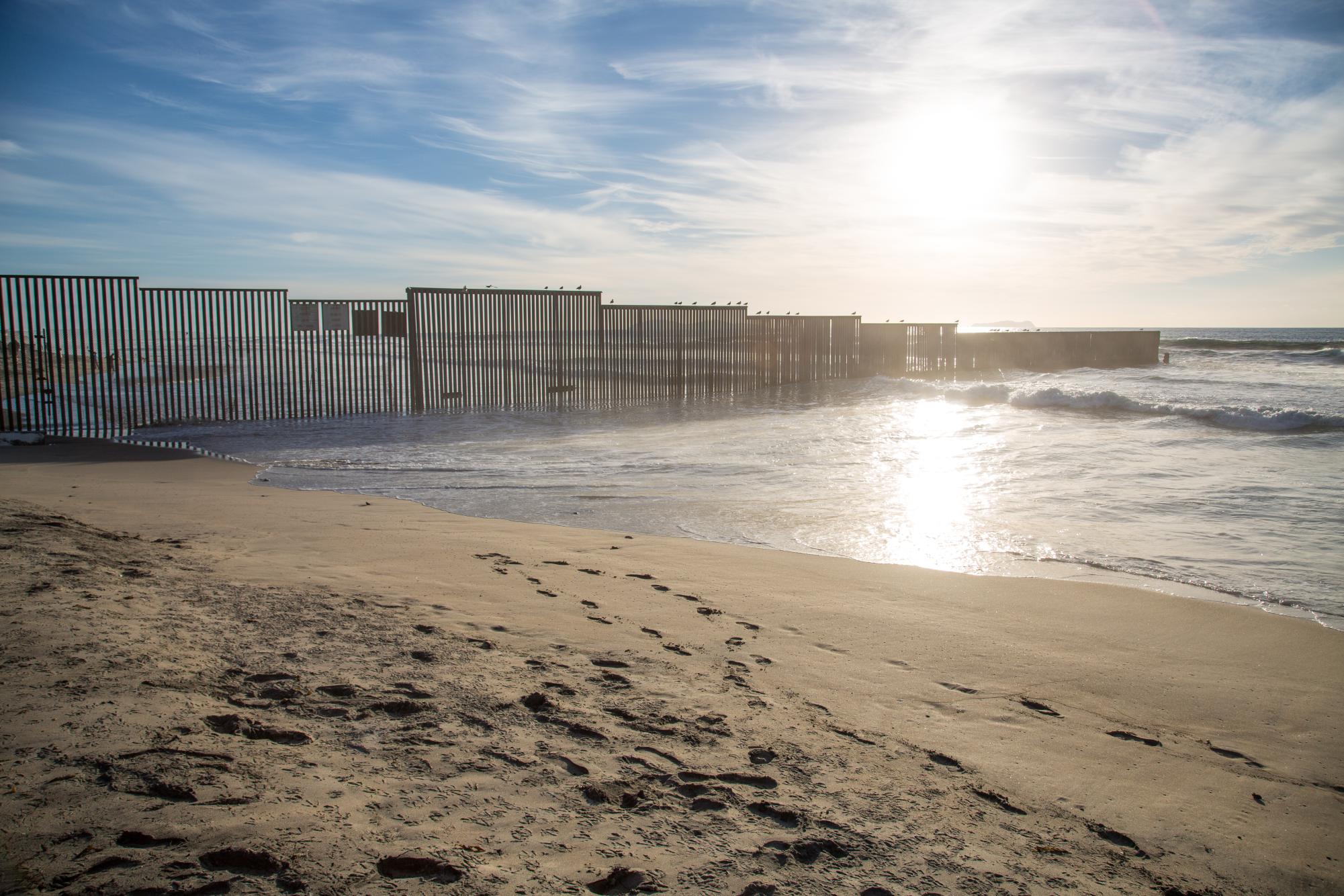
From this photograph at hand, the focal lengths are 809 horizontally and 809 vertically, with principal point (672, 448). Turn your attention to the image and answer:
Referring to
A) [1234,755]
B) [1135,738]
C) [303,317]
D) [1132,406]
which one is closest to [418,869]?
[1135,738]

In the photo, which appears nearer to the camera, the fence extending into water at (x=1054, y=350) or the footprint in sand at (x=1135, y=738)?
the footprint in sand at (x=1135, y=738)

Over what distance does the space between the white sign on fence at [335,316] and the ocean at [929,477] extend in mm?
1751

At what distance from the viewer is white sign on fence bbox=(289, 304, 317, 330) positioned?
15.0m

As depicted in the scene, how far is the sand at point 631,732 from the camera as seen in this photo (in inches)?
76.3

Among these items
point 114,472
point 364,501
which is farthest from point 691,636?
point 114,472

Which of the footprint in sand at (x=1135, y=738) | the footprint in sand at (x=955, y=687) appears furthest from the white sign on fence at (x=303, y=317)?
the footprint in sand at (x=1135, y=738)

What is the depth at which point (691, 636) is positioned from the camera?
148 inches

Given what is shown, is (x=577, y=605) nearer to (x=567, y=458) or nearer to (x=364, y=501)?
(x=364, y=501)

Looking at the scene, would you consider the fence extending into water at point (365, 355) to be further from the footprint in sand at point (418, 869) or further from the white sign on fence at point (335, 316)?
the footprint in sand at point (418, 869)

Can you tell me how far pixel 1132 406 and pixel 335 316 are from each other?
15.6 meters

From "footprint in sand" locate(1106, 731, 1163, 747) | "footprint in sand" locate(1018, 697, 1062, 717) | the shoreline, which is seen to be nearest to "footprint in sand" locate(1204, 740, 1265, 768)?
"footprint in sand" locate(1106, 731, 1163, 747)

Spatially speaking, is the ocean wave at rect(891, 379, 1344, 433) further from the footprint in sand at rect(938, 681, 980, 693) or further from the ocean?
the footprint in sand at rect(938, 681, 980, 693)

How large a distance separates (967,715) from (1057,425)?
11.9 meters

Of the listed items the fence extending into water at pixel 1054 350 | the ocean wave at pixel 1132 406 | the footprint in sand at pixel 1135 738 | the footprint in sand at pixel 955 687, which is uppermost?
the fence extending into water at pixel 1054 350
